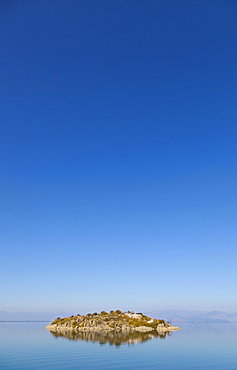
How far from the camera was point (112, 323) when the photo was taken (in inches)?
5655

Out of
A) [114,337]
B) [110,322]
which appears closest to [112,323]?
[110,322]

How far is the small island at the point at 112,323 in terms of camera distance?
457 ft

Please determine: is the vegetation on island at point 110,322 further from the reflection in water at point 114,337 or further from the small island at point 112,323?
the reflection in water at point 114,337

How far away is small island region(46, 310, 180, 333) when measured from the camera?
139 meters

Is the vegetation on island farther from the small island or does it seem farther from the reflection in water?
the reflection in water

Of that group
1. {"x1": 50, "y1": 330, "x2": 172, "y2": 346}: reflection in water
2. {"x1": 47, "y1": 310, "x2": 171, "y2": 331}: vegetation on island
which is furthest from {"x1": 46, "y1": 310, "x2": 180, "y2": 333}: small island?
{"x1": 50, "y1": 330, "x2": 172, "y2": 346}: reflection in water

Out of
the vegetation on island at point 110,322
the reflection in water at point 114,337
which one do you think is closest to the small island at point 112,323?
the vegetation on island at point 110,322

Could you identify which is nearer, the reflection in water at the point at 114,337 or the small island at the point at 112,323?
the reflection in water at the point at 114,337

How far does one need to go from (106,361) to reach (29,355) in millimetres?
19449

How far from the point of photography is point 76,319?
15288cm

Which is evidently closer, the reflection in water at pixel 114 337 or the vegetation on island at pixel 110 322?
the reflection in water at pixel 114 337

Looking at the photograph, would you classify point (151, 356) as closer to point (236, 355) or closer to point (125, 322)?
point (236, 355)

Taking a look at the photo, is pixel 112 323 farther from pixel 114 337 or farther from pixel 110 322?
pixel 114 337

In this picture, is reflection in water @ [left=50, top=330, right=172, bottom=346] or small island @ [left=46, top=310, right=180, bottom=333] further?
small island @ [left=46, top=310, right=180, bottom=333]
